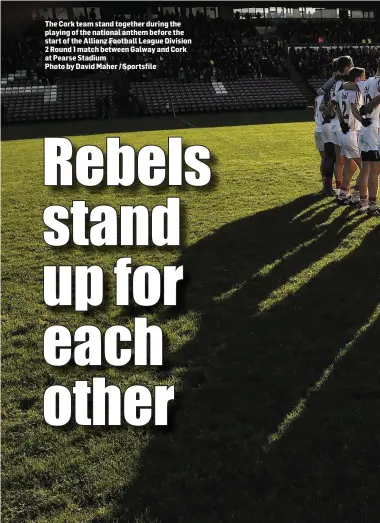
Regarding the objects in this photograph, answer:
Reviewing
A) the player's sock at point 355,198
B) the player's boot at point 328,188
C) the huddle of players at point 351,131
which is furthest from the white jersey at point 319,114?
the player's sock at point 355,198

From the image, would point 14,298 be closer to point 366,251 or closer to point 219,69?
point 366,251

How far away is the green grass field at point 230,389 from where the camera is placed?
2529 millimetres

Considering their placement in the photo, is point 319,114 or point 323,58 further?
point 323,58

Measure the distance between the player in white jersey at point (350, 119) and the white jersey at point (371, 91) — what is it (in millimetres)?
84

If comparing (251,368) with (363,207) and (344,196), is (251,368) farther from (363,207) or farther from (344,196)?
(344,196)

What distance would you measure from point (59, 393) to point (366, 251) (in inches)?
159

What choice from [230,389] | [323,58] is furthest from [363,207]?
[323,58]

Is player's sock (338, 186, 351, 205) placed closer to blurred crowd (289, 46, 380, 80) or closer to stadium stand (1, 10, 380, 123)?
stadium stand (1, 10, 380, 123)

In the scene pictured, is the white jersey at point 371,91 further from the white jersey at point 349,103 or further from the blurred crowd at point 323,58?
the blurred crowd at point 323,58

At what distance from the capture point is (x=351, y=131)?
7355 mm

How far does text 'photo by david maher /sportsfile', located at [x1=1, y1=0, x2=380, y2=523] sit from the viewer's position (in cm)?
261

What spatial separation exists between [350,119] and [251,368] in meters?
5.07

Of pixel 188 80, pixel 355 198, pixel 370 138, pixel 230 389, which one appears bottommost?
pixel 230 389

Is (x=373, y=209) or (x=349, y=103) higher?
(x=349, y=103)
